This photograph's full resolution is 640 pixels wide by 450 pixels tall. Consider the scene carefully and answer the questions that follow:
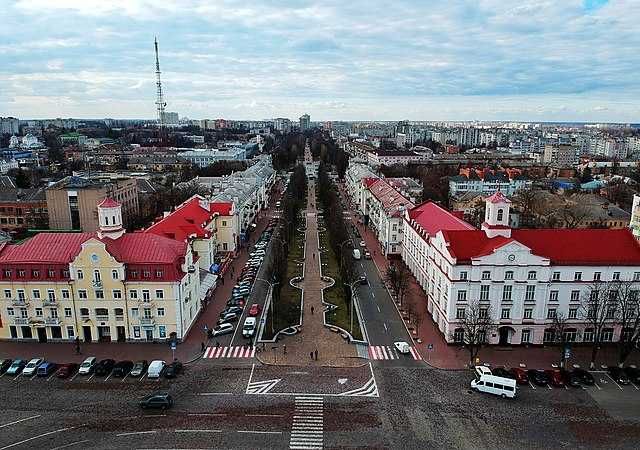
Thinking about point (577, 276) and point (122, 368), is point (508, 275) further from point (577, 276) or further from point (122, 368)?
point (122, 368)

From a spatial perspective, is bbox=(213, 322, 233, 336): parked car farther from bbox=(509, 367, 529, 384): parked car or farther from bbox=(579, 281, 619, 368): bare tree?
bbox=(579, 281, 619, 368): bare tree

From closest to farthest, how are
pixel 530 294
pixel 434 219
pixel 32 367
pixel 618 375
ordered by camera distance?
pixel 618 375, pixel 32 367, pixel 530 294, pixel 434 219

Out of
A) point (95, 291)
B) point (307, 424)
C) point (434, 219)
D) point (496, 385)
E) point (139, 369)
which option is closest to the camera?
point (307, 424)

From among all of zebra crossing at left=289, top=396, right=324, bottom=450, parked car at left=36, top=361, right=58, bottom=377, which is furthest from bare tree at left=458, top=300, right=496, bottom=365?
parked car at left=36, top=361, right=58, bottom=377

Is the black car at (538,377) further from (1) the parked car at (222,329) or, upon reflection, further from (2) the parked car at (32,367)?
(2) the parked car at (32,367)

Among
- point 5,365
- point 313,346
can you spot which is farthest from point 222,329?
point 5,365

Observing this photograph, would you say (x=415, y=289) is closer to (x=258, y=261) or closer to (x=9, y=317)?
(x=258, y=261)

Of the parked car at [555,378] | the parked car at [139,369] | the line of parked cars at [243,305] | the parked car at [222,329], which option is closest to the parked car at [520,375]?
the parked car at [555,378]

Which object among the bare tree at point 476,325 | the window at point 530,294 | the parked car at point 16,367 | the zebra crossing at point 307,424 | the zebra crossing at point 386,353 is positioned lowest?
the zebra crossing at point 386,353
